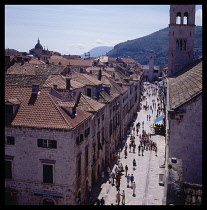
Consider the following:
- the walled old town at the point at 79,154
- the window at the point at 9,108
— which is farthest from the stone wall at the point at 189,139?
the window at the point at 9,108

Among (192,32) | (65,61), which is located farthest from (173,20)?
(65,61)

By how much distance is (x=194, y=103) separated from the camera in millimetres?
20203

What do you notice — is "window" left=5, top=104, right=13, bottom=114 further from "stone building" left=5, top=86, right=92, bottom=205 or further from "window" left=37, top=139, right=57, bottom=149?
"window" left=37, top=139, right=57, bottom=149

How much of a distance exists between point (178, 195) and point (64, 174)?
12.0m

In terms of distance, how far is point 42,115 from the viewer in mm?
23234

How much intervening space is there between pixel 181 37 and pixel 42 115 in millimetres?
32277

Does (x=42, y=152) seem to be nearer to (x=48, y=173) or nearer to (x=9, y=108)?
(x=48, y=173)

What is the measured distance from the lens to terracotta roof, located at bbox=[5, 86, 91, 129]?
22.5m

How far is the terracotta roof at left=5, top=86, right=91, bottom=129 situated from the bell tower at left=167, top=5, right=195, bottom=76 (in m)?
28.7

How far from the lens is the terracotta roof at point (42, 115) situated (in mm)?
22516

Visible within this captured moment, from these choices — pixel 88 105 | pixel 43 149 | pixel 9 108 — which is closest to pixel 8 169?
pixel 43 149

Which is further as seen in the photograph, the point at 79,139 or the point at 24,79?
the point at 24,79

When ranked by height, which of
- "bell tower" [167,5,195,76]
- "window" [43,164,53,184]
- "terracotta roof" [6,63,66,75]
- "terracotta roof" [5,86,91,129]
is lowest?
"window" [43,164,53,184]

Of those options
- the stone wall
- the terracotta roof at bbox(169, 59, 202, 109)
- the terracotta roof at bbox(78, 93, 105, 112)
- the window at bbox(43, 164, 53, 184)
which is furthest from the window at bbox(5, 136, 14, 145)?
the terracotta roof at bbox(169, 59, 202, 109)
